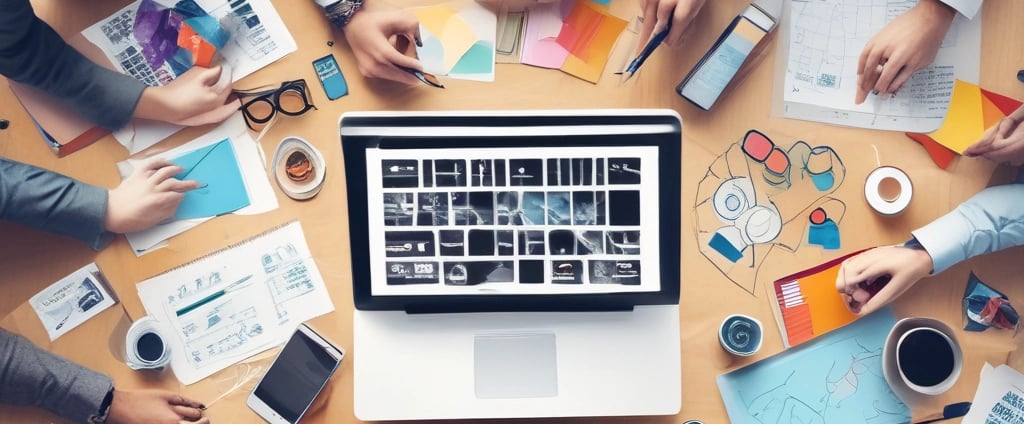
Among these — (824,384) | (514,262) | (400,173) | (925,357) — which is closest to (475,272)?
(514,262)

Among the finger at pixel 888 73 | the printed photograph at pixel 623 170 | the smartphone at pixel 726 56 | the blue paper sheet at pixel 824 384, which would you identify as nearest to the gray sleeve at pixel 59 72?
the printed photograph at pixel 623 170

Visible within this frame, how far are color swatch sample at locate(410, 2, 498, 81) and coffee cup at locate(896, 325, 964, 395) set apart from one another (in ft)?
2.15

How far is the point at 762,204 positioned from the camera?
101cm

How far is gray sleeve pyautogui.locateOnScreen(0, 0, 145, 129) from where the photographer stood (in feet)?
3.07

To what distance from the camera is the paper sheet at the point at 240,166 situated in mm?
1009

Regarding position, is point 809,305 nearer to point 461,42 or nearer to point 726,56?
point 726,56

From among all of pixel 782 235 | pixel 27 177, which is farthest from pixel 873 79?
pixel 27 177

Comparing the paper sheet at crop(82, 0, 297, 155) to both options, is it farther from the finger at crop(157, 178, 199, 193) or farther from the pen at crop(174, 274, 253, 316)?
the pen at crop(174, 274, 253, 316)

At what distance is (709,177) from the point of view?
3.33 ft

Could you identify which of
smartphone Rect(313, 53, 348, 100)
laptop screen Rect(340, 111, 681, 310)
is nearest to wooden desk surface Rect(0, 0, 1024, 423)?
smartphone Rect(313, 53, 348, 100)

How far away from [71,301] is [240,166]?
0.97 feet

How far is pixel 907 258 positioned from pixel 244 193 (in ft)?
2.93

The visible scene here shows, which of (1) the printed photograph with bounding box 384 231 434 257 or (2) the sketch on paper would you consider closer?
(1) the printed photograph with bounding box 384 231 434 257

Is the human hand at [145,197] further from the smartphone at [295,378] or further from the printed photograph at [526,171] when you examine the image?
the printed photograph at [526,171]
